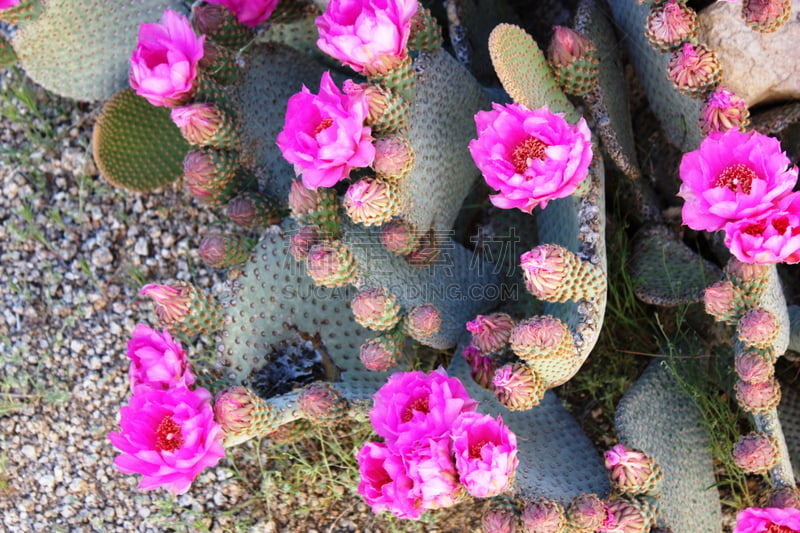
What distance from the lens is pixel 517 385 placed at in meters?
1.67

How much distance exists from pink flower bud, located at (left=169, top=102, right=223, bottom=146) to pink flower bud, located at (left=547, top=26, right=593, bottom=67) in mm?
788

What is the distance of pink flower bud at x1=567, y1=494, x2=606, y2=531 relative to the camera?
1.63 metres

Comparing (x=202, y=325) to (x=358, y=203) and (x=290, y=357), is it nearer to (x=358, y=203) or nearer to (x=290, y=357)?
(x=290, y=357)

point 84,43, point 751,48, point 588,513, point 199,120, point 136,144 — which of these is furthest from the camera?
point 136,144

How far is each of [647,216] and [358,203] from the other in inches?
34.0

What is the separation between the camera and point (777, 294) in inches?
69.4

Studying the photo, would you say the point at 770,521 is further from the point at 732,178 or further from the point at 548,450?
the point at 732,178

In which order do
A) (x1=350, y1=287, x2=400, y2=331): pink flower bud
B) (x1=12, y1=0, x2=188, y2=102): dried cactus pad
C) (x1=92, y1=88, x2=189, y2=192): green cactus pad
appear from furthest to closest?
(x1=92, y1=88, x2=189, y2=192): green cactus pad → (x1=12, y1=0, x2=188, y2=102): dried cactus pad → (x1=350, y1=287, x2=400, y2=331): pink flower bud

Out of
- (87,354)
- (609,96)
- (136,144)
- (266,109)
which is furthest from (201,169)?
(609,96)

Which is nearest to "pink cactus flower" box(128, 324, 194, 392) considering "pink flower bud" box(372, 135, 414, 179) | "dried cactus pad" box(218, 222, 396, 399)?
"dried cactus pad" box(218, 222, 396, 399)

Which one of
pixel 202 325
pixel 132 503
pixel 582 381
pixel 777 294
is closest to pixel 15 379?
pixel 132 503

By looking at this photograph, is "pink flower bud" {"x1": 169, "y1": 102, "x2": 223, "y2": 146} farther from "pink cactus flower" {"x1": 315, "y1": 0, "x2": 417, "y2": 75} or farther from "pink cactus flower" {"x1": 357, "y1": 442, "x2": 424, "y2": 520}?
"pink cactus flower" {"x1": 357, "y1": 442, "x2": 424, "y2": 520}

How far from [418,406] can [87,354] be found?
1189 mm

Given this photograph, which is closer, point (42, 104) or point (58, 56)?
point (58, 56)
